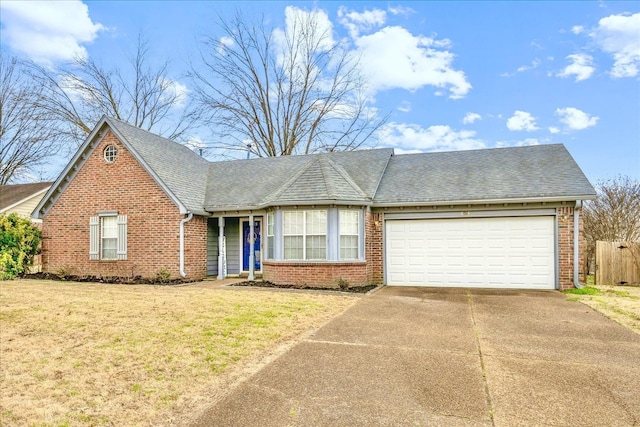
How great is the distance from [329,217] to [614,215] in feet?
51.6

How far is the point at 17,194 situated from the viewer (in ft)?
79.8

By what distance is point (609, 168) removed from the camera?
69.6 ft

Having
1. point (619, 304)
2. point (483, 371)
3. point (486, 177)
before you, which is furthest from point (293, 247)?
point (619, 304)

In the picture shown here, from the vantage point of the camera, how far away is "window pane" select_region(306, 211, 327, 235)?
505 inches

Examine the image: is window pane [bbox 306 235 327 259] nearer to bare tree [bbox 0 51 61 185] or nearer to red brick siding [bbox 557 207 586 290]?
red brick siding [bbox 557 207 586 290]

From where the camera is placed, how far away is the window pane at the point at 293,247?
13.0 m

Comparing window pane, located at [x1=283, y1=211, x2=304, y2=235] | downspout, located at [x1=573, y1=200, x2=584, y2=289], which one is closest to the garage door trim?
downspout, located at [x1=573, y1=200, x2=584, y2=289]

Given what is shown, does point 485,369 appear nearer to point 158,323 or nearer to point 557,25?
point 158,323

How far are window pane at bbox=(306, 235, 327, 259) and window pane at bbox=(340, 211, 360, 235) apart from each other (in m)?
0.66

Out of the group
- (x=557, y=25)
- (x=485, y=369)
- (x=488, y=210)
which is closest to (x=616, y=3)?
(x=557, y=25)

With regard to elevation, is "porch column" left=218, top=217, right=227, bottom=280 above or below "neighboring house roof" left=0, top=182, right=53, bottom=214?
below

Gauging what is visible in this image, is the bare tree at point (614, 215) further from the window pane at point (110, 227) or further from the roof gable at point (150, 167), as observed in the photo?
the window pane at point (110, 227)

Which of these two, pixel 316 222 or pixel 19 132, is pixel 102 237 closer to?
pixel 316 222

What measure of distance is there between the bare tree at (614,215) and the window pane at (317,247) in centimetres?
1383
